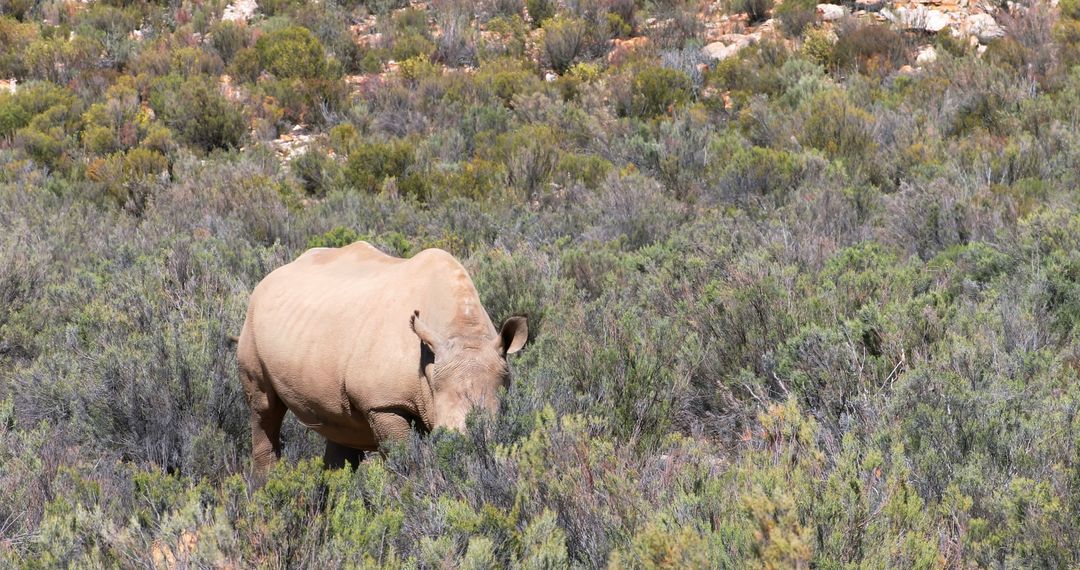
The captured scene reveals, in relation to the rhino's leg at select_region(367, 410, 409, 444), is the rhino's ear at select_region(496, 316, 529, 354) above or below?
above

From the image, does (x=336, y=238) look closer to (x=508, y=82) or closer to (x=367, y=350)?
(x=367, y=350)

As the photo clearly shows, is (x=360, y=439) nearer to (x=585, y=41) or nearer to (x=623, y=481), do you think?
(x=623, y=481)

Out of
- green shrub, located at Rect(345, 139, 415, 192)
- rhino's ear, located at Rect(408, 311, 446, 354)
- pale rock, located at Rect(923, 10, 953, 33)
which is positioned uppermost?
rhino's ear, located at Rect(408, 311, 446, 354)

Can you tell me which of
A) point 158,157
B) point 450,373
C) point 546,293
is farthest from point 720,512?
point 158,157

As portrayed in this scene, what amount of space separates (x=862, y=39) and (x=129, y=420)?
560 inches

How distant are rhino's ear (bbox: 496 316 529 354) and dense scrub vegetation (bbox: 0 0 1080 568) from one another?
0.30 meters

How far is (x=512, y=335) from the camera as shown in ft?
13.9

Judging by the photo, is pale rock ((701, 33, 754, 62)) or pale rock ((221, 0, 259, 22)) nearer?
pale rock ((701, 33, 754, 62))

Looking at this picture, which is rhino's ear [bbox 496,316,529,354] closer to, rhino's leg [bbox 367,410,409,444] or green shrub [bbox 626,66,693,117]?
rhino's leg [bbox 367,410,409,444]

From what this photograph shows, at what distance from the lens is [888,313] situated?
542 cm

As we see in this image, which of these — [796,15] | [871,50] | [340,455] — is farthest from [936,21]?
[340,455]

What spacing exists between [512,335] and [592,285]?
3.87m

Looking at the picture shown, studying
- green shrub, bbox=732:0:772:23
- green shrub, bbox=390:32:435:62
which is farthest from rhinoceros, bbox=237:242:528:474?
green shrub, bbox=732:0:772:23

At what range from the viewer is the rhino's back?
14.2 feet
